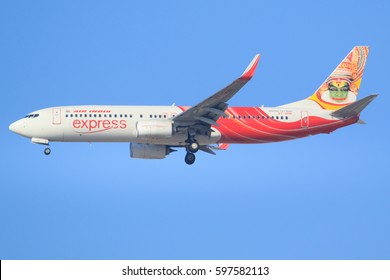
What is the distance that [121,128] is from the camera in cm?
7556

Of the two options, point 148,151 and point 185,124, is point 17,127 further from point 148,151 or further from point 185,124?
point 185,124

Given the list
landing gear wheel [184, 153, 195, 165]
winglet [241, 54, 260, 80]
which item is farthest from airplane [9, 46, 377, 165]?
winglet [241, 54, 260, 80]

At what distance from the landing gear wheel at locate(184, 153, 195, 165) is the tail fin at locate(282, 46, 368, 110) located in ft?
26.0

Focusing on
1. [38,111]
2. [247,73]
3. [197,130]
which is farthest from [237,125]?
[38,111]

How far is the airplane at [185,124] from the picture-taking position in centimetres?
7512

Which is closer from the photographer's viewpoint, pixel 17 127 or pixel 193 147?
pixel 193 147

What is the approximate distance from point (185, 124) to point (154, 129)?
2.48 m

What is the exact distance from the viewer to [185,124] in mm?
75750

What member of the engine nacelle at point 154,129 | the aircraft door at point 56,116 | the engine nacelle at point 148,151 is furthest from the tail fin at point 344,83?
the aircraft door at point 56,116

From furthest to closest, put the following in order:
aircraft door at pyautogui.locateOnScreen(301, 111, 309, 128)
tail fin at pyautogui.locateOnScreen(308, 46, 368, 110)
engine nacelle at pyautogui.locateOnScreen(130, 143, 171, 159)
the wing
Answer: tail fin at pyautogui.locateOnScreen(308, 46, 368, 110) < engine nacelle at pyautogui.locateOnScreen(130, 143, 171, 159) < aircraft door at pyautogui.locateOnScreen(301, 111, 309, 128) < the wing

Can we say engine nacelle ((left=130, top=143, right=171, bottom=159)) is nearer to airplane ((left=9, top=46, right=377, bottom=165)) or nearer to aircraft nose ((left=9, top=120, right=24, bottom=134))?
airplane ((left=9, top=46, right=377, bottom=165))

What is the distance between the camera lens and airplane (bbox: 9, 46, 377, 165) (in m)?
75.1

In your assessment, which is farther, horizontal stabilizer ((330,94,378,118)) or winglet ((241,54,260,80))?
horizontal stabilizer ((330,94,378,118))

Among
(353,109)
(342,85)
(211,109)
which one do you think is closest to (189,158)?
(211,109)
